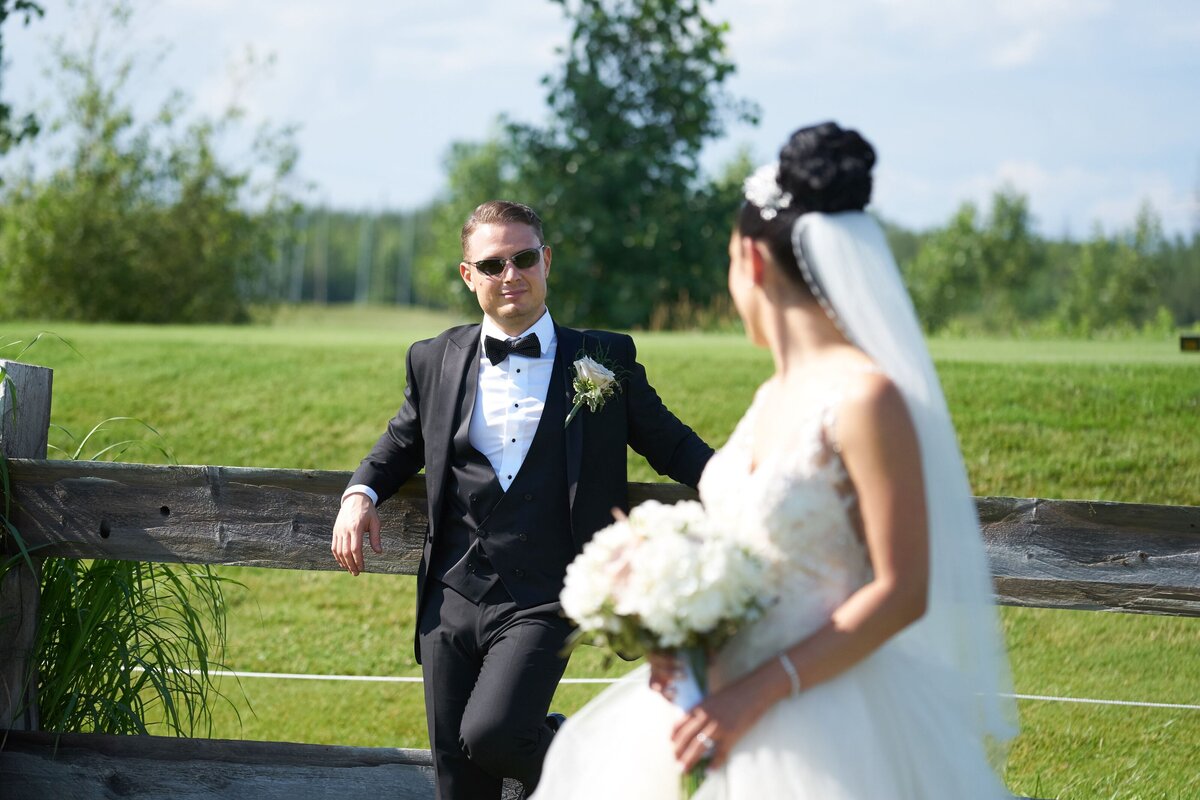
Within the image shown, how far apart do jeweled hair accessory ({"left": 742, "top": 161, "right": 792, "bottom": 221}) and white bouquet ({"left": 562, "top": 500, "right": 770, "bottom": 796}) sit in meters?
0.64

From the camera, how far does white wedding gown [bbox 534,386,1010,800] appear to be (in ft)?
7.52

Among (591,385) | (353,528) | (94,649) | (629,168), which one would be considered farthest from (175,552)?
(629,168)

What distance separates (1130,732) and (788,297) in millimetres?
4140

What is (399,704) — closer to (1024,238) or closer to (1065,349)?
(1065,349)

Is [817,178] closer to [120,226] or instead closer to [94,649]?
[94,649]

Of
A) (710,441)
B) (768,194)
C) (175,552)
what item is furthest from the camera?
(710,441)

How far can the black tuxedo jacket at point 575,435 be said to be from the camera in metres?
3.88

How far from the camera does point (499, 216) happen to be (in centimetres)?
410

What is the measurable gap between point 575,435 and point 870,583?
5.56ft

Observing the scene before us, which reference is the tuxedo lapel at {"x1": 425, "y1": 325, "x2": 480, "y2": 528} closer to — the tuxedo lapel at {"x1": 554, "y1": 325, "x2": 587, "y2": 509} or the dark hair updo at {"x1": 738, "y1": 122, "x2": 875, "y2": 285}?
the tuxedo lapel at {"x1": 554, "y1": 325, "x2": 587, "y2": 509}

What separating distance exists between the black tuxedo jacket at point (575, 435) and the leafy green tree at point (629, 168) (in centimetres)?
2102

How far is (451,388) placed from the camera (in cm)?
404

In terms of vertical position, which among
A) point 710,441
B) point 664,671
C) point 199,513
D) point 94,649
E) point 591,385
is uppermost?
Result: point 591,385

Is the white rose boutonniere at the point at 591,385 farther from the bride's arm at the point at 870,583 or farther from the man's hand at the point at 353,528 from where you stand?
the bride's arm at the point at 870,583
